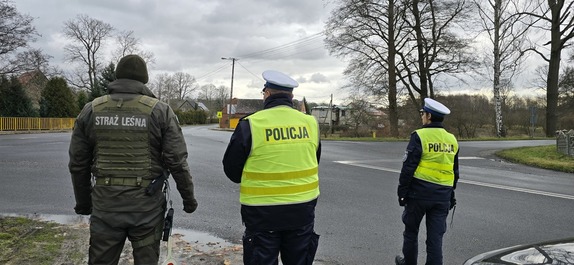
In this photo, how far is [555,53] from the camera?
1155 inches

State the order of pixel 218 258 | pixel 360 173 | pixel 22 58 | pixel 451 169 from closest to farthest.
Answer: pixel 451 169 < pixel 218 258 < pixel 360 173 < pixel 22 58

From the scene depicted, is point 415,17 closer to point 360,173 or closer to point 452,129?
point 452,129

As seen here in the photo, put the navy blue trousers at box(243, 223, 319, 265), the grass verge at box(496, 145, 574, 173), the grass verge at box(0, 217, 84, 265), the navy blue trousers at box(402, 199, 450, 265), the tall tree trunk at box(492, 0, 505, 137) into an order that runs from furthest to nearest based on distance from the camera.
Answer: the tall tree trunk at box(492, 0, 505, 137), the grass verge at box(496, 145, 574, 173), the grass verge at box(0, 217, 84, 265), the navy blue trousers at box(402, 199, 450, 265), the navy blue trousers at box(243, 223, 319, 265)

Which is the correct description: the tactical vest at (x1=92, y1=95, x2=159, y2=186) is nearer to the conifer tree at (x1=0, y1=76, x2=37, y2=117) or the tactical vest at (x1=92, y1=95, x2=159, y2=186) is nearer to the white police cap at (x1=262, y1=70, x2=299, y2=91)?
the white police cap at (x1=262, y1=70, x2=299, y2=91)

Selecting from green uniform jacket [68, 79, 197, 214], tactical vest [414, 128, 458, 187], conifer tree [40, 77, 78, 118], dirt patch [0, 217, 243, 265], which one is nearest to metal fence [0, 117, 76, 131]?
conifer tree [40, 77, 78, 118]

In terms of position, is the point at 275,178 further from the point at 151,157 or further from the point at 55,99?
the point at 55,99

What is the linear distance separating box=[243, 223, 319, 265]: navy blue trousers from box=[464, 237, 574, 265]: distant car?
1055 mm

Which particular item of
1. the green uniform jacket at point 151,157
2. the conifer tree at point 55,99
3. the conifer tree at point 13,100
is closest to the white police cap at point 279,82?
the green uniform jacket at point 151,157

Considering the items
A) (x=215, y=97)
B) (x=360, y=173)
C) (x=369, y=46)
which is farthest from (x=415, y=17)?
(x=215, y=97)

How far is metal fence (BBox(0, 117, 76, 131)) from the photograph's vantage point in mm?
36250

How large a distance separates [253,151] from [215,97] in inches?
5126

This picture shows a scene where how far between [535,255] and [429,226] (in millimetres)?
1693

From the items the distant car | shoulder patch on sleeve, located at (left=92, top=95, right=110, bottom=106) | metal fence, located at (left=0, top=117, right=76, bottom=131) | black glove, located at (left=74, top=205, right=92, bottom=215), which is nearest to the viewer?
the distant car

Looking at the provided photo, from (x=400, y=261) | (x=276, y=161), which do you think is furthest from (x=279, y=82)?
(x=400, y=261)
